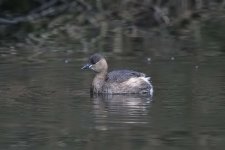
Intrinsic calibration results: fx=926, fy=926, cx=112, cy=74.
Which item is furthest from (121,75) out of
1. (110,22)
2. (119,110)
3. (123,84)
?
(110,22)

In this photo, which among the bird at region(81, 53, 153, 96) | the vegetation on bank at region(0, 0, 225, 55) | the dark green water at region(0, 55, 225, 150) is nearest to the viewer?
the dark green water at region(0, 55, 225, 150)

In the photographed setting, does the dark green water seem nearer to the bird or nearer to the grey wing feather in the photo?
the bird

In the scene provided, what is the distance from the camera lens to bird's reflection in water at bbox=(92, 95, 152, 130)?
10.9 m

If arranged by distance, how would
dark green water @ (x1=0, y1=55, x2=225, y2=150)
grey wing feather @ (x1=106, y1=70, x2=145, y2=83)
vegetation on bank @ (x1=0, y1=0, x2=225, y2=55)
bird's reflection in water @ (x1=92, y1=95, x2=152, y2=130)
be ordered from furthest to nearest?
1. vegetation on bank @ (x1=0, y1=0, x2=225, y2=55)
2. grey wing feather @ (x1=106, y1=70, x2=145, y2=83)
3. bird's reflection in water @ (x1=92, y1=95, x2=152, y2=130)
4. dark green water @ (x1=0, y1=55, x2=225, y2=150)

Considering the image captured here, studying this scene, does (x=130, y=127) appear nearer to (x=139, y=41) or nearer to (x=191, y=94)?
(x=191, y=94)

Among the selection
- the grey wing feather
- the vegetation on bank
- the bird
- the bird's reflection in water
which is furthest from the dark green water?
the vegetation on bank

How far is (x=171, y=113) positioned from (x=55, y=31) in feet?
40.5

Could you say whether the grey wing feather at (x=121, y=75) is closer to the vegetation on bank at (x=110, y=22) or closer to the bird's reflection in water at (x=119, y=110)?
the bird's reflection in water at (x=119, y=110)

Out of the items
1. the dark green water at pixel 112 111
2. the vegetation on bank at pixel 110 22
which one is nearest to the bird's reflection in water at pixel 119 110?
the dark green water at pixel 112 111

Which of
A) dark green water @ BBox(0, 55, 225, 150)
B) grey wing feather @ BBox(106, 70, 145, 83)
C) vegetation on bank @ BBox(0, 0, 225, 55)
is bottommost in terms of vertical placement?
dark green water @ BBox(0, 55, 225, 150)

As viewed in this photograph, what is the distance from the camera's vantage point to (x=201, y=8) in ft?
80.2

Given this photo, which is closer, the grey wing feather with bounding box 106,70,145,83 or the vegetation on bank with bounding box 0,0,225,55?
the grey wing feather with bounding box 106,70,145,83

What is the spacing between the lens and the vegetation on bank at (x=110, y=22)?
21812 mm

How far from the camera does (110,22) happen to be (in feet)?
79.2
